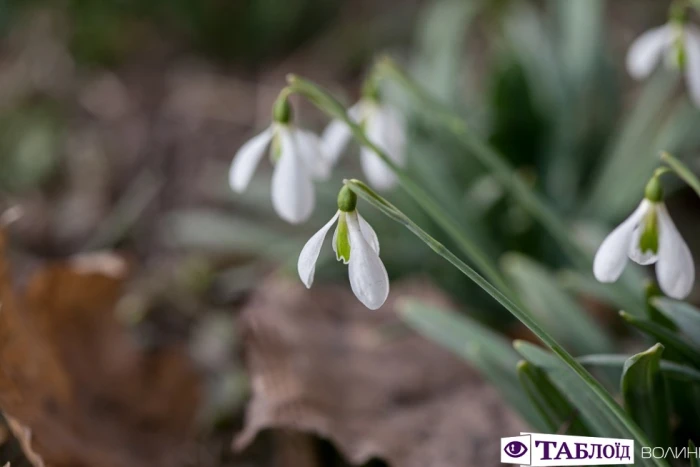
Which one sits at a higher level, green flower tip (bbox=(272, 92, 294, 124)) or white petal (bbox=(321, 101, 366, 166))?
white petal (bbox=(321, 101, 366, 166))

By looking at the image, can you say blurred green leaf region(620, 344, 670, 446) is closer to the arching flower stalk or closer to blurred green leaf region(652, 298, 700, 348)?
blurred green leaf region(652, 298, 700, 348)

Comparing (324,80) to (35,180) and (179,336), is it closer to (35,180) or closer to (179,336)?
(35,180)

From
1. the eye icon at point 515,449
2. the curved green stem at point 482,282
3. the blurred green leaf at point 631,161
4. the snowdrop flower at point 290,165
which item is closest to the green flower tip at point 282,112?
the snowdrop flower at point 290,165

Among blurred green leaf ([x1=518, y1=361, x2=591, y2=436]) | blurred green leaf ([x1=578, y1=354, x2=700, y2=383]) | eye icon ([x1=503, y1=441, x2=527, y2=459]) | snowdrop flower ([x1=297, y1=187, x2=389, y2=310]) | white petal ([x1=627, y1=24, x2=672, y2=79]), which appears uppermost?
white petal ([x1=627, y1=24, x2=672, y2=79])

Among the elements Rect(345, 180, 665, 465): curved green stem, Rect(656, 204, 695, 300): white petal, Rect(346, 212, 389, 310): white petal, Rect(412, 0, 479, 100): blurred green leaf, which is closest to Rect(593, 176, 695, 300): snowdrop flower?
Rect(656, 204, 695, 300): white petal

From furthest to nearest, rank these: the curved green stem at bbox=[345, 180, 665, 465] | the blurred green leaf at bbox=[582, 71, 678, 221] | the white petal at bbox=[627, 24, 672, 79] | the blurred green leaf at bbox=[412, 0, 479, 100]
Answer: the blurred green leaf at bbox=[412, 0, 479, 100], the blurred green leaf at bbox=[582, 71, 678, 221], the white petal at bbox=[627, 24, 672, 79], the curved green stem at bbox=[345, 180, 665, 465]

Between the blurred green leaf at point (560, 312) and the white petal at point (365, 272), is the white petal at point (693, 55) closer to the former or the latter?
the blurred green leaf at point (560, 312)

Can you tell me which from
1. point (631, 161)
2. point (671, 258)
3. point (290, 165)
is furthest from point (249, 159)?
point (631, 161)

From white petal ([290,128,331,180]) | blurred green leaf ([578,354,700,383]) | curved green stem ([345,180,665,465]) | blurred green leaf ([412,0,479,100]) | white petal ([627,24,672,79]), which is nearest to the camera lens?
curved green stem ([345,180,665,465])

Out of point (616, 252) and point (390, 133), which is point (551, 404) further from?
point (390, 133)
